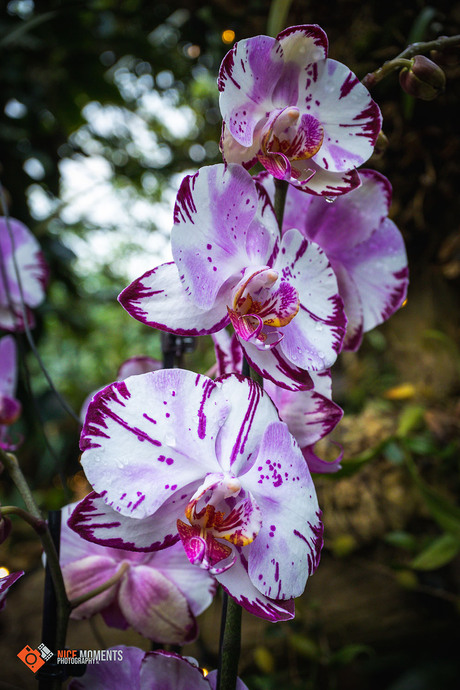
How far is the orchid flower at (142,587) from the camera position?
322 millimetres

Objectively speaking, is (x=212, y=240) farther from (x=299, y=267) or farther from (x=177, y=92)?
(x=177, y=92)

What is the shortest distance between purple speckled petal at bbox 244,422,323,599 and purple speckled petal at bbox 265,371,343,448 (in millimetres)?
46

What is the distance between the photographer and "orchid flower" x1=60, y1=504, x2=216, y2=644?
32 cm

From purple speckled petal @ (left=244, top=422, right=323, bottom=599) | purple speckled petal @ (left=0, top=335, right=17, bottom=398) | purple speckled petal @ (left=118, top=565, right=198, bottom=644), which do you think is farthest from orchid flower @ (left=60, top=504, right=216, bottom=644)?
purple speckled petal @ (left=0, top=335, right=17, bottom=398)

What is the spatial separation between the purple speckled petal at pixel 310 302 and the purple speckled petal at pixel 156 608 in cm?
19

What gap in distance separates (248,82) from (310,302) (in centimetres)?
13

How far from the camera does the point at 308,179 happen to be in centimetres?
28

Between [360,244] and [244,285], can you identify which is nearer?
[244,285]

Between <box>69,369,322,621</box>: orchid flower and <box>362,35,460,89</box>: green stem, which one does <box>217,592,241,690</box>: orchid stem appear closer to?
<box>69,369,322,621</box>: orchid flower

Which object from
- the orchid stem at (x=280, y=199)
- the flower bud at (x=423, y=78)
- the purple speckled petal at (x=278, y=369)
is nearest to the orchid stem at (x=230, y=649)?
the purple speckled petal at (x=278, y=369)

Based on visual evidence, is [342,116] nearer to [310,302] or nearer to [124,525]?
[310,302]

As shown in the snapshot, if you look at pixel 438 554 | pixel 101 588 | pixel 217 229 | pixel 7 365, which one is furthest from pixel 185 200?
pixel 438 554

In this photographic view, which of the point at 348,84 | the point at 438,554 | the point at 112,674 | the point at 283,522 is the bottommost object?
the point at 438,554

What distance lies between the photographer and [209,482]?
239mm
